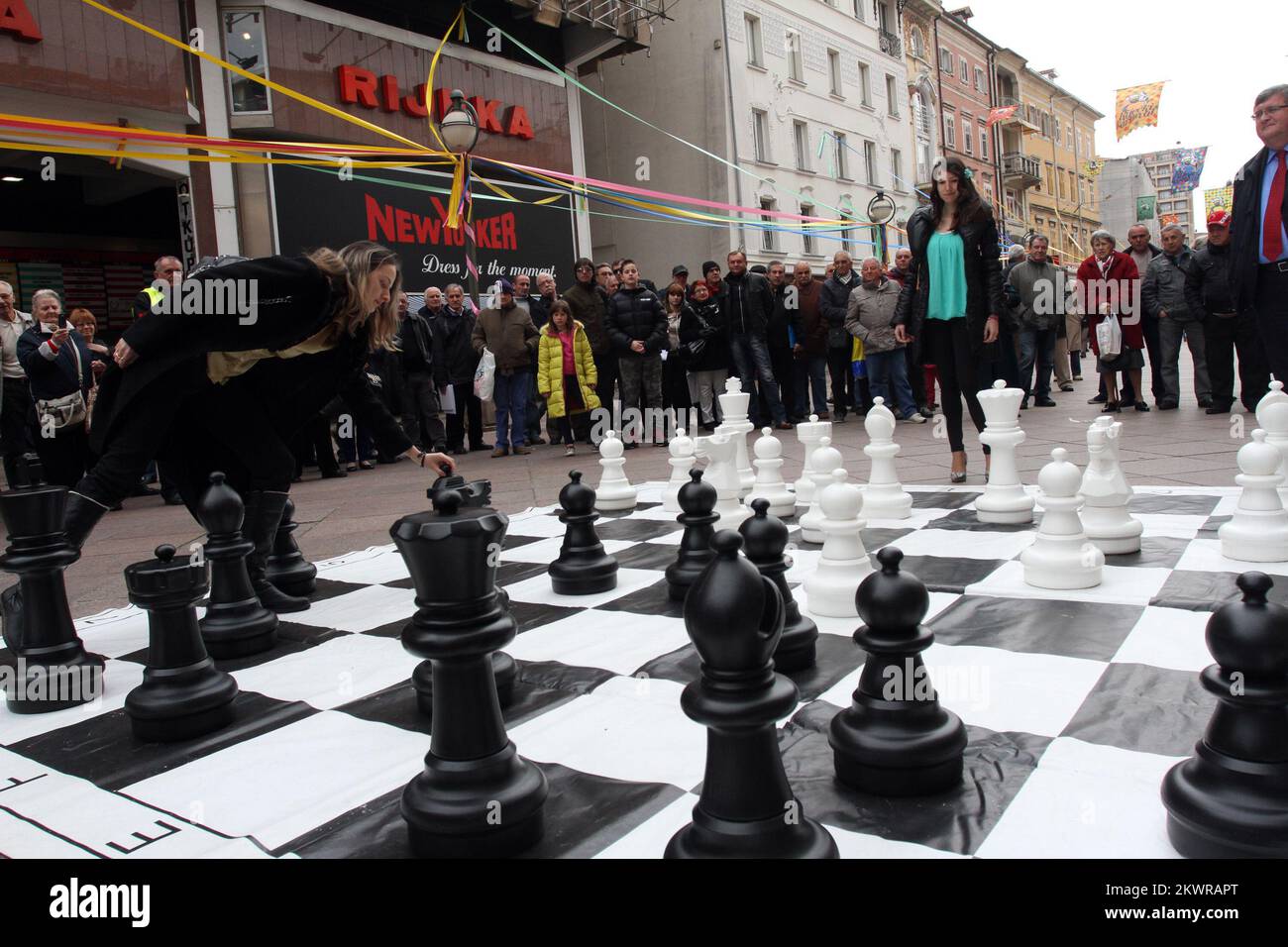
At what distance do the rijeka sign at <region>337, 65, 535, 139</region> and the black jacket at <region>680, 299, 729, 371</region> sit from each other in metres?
4.99

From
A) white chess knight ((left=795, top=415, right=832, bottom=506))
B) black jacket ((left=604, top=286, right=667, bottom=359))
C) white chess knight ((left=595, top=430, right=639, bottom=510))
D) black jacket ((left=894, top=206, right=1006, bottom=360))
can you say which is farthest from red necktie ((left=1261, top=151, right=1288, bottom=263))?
black jacket ((left=604, top=286, right=667, bottom=359))

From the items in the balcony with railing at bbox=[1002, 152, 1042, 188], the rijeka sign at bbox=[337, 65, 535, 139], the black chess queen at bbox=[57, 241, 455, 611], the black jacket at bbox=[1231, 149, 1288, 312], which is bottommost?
the black chess queen at bbox=[57, 241, 455, 611]

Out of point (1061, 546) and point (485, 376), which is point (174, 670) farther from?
point (485, 376)

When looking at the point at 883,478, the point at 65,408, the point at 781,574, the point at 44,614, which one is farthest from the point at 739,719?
the point at 65,408

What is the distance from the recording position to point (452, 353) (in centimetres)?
761

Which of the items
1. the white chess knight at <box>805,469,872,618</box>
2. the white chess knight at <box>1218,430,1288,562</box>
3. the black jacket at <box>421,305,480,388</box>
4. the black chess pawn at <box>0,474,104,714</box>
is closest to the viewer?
the black chess pawn at <box>0,474,104,714</box>

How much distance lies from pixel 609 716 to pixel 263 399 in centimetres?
176

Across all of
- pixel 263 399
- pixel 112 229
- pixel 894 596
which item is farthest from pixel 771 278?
pixel 112 229

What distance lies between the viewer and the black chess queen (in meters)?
2.43

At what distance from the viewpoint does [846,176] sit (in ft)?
72.6

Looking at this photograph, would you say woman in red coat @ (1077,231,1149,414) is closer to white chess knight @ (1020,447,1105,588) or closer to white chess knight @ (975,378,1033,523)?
white chess knight @ (975,378,1033,523)

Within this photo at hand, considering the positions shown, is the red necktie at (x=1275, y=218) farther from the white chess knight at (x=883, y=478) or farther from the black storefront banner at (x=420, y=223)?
the black storefront banner at (x=420, y=223)
